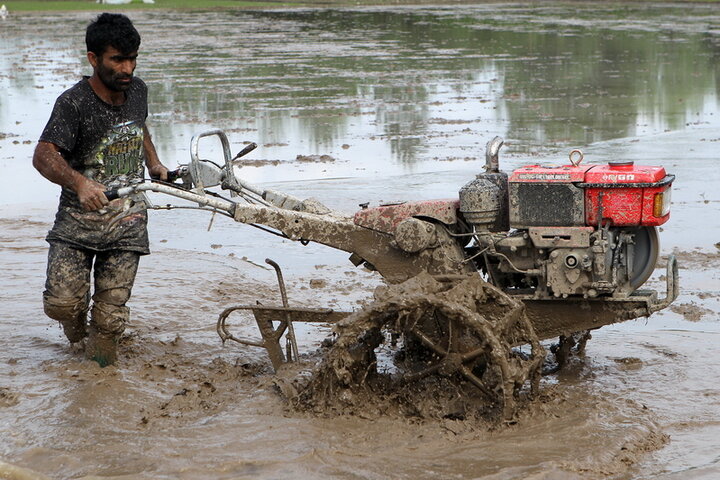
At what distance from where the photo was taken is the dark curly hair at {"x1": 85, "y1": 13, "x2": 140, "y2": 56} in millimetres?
5156

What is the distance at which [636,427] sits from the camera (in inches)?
192

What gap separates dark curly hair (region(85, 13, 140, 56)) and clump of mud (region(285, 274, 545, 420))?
1.73 m

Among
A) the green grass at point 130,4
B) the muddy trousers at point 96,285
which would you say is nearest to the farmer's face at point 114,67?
the muddy trousers at point 96,285

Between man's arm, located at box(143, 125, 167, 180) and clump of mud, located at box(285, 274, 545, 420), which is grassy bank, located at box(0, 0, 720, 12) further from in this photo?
clump of mud, located at box(285, 274, 545, 420)

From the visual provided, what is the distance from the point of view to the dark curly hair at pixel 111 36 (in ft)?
16.9

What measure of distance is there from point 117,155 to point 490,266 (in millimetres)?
1961

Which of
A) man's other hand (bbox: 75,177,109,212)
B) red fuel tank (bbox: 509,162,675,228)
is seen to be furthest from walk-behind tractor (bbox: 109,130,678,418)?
man's other hand (bbox: 75,177,109,212)

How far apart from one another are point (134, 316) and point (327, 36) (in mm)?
20716

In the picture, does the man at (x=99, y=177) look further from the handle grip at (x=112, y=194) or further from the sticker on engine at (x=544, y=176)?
the sticker on engine at (x=544, y=176)

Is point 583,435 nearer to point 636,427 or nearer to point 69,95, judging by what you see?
point 636,427

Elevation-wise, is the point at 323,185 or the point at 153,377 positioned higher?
the point at 323,185

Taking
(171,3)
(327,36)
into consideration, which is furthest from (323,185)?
(171,3)

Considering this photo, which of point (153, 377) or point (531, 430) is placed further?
point (153, 377)

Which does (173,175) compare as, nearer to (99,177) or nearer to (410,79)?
(99,177)
